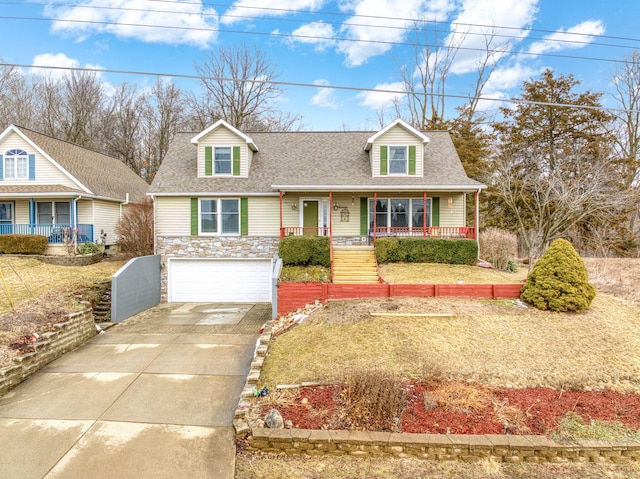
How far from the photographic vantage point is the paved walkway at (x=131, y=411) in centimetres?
432

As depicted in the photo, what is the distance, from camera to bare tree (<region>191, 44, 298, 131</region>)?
27.6 m

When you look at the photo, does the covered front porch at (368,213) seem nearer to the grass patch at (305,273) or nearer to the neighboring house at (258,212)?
the neighboring house at (258,212)

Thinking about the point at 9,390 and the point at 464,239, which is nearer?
the point at 9,390

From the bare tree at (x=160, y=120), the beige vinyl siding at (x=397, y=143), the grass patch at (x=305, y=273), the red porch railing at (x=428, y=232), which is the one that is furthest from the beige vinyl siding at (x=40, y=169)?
the red porch railing at (x=428, y=232)

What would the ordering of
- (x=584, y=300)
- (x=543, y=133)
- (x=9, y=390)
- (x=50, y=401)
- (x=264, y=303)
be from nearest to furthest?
(x=50, y=401) → (x=9, y=390) → (x=584, y=300) → (x=264, y=303) → (x=543, y=133)

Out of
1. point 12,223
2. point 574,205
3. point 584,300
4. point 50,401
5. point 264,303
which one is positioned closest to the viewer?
point 50,401

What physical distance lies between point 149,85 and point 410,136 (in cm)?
2724

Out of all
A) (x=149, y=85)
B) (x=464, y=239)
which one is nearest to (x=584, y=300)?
(x=464, y=239)

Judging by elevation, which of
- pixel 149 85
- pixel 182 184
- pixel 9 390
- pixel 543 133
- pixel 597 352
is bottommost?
pixel 9 390

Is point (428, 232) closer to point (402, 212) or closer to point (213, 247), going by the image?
point (402, 212)

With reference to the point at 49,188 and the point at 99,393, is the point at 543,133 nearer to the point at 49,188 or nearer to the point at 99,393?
the point at 99,393

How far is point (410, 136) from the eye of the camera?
1469cm

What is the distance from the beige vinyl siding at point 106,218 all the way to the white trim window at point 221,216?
21.7ft

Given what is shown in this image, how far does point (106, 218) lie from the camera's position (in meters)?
18.2
